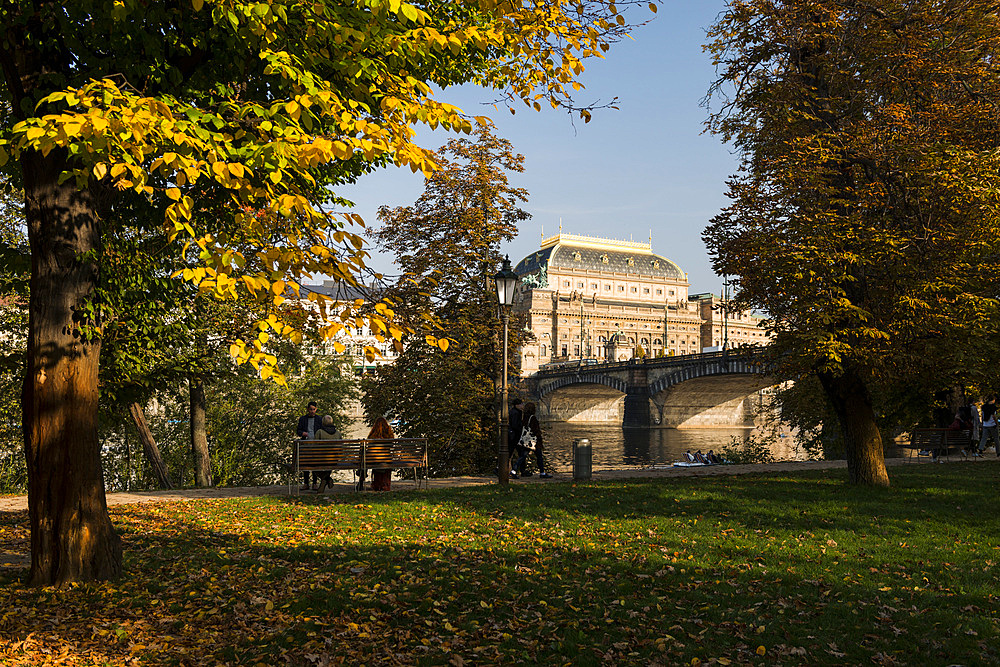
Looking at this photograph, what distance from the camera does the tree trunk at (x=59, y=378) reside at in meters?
6.48

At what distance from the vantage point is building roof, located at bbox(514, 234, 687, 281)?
5891 inches

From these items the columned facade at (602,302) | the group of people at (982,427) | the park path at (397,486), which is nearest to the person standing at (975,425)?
the group of people at (982,427)

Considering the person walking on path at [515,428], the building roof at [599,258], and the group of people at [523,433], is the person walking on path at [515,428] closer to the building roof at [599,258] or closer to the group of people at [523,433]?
the group of people at [523,433]

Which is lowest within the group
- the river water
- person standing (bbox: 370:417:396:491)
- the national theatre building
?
the river water

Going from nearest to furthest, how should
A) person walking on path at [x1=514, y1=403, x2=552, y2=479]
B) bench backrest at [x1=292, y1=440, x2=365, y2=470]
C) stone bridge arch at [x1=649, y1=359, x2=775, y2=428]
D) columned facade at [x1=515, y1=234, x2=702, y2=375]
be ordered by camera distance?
bench backrest at [x1=292, y1=440, x2=365, y2=470], person walking on path at [x1=514, y1=403, x2=552, y2=479], stone bridge arch at [x1=649, y1=359, x2=775, y2=428], columned facade at [x1=515, y1=234, x2=702, y2=375]

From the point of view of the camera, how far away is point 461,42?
6.16 meters

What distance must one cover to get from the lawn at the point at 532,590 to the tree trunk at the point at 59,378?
44 cm

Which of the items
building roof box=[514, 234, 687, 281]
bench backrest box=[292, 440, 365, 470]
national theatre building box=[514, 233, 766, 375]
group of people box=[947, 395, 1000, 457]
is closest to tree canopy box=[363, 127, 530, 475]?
bench backrest box=[292, 440, 365, 470]

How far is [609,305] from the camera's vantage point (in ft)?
Result: 462

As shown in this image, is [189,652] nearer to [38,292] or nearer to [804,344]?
[38,292]

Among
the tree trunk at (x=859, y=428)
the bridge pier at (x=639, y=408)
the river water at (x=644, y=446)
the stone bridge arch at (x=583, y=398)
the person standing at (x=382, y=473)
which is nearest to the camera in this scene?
the tree trunk at (x=859, y=428)

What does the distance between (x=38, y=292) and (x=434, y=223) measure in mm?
16697

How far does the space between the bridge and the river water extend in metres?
1.90

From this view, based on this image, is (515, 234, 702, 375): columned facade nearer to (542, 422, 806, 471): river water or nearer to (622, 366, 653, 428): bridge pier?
(622, 366, 653, 428): bridge pier
